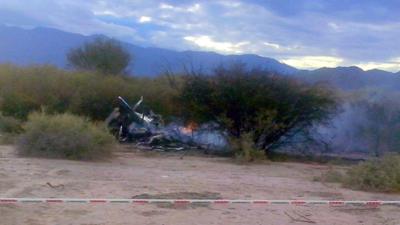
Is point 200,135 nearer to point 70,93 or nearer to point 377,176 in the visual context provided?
point 70,93

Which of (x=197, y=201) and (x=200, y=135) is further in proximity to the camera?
(x=200, y=135)

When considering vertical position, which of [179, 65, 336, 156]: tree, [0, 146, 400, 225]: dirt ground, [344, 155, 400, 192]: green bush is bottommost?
[0, 146, 400, 225]: dirt ground

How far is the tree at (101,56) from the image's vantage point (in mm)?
52584

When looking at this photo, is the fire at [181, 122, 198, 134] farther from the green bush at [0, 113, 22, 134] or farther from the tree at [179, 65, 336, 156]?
the green bush at [0, 113, 22, 134]

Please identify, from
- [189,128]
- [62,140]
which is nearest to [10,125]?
[189,128]

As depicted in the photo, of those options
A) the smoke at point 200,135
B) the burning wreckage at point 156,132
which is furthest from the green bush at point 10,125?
the smoke at point 200,135

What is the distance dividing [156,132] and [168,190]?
14.3 meters

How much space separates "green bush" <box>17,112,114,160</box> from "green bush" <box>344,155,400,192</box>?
7172 millimetres

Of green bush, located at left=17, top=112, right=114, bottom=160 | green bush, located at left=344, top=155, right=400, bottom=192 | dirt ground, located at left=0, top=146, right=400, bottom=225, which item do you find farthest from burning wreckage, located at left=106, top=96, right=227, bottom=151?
green bush, located at left=344, top=155, right=400, bottom=192

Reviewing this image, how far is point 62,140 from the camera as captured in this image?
21422 mm

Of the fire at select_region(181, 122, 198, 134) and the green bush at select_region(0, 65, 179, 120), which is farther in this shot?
the green bush at select_region(0, 65, 179, 120)

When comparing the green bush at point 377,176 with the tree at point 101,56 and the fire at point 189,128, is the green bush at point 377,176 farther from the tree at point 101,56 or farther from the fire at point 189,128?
the tree at point 101,56

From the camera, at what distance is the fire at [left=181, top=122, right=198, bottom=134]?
93.2 feet

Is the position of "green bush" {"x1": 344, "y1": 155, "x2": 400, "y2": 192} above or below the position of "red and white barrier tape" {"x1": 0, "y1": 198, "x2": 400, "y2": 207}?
above
